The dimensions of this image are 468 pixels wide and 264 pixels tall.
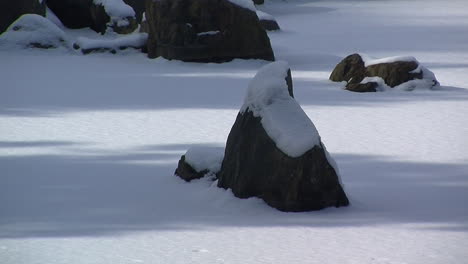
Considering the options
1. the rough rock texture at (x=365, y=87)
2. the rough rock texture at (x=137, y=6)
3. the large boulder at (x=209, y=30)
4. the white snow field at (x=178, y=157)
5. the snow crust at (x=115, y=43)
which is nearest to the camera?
the white snow field at (x=178, y=157)

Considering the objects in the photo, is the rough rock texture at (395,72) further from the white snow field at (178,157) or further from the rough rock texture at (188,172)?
the rough rock texture at (188,172)

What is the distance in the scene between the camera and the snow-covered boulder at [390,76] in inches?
391

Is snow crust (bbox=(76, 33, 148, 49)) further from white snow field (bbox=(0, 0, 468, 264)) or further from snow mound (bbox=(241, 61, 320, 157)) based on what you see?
snow mound (bbox=(241, 61, 320, 157))

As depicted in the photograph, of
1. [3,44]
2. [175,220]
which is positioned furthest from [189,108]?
[3,44]

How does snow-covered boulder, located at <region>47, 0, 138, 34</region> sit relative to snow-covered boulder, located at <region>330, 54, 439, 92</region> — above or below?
below

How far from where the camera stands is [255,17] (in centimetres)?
1186

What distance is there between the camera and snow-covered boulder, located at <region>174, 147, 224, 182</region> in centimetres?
582

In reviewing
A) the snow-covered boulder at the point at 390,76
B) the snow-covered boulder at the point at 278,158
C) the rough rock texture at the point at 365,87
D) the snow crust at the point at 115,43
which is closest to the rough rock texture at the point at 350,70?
the snow-covered boulder at the point at 390,76

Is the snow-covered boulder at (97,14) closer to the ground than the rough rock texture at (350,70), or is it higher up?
closer to the ground

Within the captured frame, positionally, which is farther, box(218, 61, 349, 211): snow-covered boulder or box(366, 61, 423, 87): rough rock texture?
box(366, 61, 423, 87): rough rock texture

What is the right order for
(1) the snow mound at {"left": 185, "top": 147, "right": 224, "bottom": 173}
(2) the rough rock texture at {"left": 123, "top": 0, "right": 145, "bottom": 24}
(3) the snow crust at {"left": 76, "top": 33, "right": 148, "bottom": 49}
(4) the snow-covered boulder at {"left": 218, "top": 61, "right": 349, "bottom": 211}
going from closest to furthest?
1. (4) the snow-covered boulder at {"left": 218, "top": 61, "right": 349, "bottom": 211}
2. (1) the snow mound at {"left": 185, "top": 147, "right": 224, "bottom": 173}
3. (3) the snow crust at {"left": 76, "top": 33, "right": 148, "bottom": 49}
4. (2) the rough rock texture at {"left": 123, "top": 0, "right": 145, "bottom": 24}

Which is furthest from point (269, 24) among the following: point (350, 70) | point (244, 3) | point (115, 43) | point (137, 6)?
point (350, 70)

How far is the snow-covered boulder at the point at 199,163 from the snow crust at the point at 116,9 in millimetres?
9540

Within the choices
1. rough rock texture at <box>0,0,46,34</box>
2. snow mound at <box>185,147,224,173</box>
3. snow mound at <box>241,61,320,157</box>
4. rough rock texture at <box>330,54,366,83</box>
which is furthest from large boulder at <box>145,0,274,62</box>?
snow mound at <box>241,61,320,157</box>
